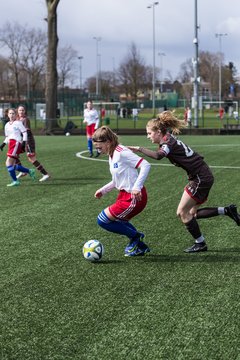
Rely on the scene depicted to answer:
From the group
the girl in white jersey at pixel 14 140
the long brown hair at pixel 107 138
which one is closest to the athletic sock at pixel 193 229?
the long brown hair at pixel 107 138

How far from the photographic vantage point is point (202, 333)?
396cm

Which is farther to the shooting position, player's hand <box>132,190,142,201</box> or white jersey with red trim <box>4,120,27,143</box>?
white jersey with red trim <box>4,120,27,143</box>

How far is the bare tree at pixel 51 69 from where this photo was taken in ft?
116

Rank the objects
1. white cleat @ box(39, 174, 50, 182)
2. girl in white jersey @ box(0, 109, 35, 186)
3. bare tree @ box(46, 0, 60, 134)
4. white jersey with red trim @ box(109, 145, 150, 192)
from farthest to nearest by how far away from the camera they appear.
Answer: bare tree @ box(46, 0, 60, 134)
white cleat @ box(39, 174, 50, 182)
girl in white jersey @ box(0, 109, 35, 186)
white jersey with red trim @ box(109, 145, 150, 192)

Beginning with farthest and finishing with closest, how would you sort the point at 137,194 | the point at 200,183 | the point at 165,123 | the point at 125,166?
1. the point at 200,183
2. the point at 165,123
3. the point at 125,166
4. the point at 137,194

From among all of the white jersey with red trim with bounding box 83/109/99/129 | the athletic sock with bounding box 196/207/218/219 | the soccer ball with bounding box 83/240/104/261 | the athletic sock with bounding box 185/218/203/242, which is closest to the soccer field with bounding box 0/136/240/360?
the soccer ball with bounding box 83/240/104/261

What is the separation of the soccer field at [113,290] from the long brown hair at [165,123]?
56.9 inches

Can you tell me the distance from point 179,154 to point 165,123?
0.38 metres

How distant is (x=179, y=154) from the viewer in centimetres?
610

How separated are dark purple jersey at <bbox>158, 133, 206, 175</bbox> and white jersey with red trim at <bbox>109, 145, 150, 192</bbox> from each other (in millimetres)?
280

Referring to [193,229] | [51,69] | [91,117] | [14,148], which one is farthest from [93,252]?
[51,69]

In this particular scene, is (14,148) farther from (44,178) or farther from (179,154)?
(179,154)

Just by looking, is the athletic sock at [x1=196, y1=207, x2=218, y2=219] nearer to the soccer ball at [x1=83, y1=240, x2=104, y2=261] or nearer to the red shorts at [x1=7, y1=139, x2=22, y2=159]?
the soccer ball at [x1=83, y1=240, x2=104, y2=261]

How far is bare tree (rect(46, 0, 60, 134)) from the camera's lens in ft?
116
